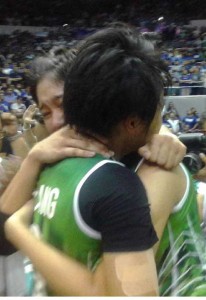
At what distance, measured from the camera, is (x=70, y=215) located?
55 centimetres

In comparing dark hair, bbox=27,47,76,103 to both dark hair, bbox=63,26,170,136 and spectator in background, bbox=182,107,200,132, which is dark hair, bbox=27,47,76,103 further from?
spectator in background, bbox=182,107,200,132

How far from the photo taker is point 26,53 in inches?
450

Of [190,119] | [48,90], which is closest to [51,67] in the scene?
[48,90]

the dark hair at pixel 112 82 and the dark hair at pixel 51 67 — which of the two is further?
the dark hair at pixel 51 67

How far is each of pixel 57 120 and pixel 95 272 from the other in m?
0.29

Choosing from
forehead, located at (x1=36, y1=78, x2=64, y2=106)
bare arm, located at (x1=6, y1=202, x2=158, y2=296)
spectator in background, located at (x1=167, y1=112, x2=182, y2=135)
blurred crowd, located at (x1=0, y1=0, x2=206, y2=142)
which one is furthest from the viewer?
blurred crowd, located at (x1=0, y1=0, x2=206, y2=142)

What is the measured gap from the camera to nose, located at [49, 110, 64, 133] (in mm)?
770

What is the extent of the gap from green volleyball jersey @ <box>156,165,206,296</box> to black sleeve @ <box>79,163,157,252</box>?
2.3 inches

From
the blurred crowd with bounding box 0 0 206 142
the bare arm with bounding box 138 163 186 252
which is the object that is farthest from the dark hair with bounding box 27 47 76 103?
the blurred crowd with bounding box 0 0 206 142

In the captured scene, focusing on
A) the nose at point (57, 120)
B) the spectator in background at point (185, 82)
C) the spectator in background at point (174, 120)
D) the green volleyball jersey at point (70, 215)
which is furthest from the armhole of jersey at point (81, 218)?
the spectator in background at point (185, 82)

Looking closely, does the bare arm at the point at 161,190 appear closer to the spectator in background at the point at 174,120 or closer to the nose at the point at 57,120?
the nose at the point at 57,120

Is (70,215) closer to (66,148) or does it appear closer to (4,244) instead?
(66,148)

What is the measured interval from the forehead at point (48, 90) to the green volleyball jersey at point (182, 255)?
0.89 feet

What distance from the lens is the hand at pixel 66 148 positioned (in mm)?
585
